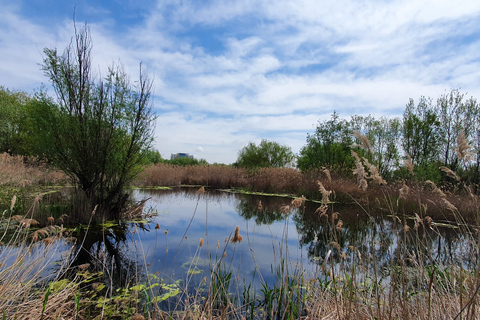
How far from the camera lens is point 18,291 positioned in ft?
8.57

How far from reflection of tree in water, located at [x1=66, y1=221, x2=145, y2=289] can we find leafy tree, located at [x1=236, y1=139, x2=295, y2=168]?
72.5ft

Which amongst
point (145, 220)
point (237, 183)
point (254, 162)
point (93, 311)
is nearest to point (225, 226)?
point (145, 220)

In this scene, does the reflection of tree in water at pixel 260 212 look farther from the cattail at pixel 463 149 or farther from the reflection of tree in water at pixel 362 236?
the cattail at pixel 463 149

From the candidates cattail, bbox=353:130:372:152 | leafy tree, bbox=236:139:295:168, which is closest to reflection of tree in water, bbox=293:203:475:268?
cattail, bbox=353:130:372:152

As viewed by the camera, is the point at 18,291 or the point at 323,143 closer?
the point at 18,291

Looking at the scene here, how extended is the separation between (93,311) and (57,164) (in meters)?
6.31

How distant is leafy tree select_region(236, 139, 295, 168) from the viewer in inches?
1147

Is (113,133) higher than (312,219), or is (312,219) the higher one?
(113,133)

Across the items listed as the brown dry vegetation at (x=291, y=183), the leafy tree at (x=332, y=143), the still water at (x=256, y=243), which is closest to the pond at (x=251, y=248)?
the still water at (x=256, y=243)

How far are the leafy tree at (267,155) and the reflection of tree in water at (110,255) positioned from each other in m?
22.1

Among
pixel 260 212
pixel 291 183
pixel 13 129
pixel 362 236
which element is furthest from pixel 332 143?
pixel 13 129

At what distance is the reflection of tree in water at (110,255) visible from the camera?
13.6ft

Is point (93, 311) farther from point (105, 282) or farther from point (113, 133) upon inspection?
point (113, 133)

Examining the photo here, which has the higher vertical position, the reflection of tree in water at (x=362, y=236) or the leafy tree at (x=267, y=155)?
the leafy tree at (x=267, y=155)
